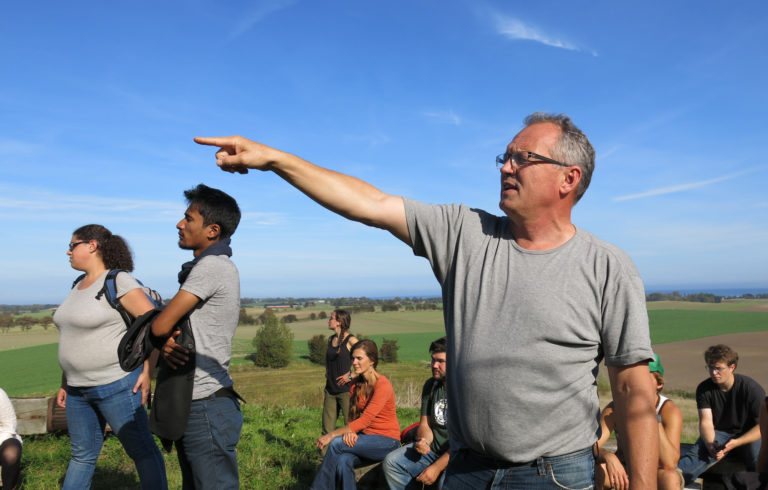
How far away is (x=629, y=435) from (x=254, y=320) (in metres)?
57.4

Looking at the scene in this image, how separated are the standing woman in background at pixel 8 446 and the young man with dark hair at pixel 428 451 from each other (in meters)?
2.93

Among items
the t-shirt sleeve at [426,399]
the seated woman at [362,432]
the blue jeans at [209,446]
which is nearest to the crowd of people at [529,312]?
the blue jeans at [209,446]

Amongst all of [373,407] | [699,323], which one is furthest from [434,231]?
[699,323]

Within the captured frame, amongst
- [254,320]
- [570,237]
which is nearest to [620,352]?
[570,237]

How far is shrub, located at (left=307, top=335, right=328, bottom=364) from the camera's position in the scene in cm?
5094

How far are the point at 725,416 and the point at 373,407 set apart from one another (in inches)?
151

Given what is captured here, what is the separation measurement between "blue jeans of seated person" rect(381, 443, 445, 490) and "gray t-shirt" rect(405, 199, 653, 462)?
8.93 feet

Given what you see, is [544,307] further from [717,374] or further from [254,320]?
[254,320]

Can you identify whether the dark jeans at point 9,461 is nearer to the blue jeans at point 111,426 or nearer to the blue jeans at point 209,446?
the blue jeans at point 111,426

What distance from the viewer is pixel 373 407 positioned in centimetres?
494

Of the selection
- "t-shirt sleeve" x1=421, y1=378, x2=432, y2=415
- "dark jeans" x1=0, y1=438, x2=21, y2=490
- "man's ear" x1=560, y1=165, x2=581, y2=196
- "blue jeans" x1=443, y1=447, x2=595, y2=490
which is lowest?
"dark jeans" x1=0, y1=438, x2=21, y2=490

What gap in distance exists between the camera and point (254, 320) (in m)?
56.9

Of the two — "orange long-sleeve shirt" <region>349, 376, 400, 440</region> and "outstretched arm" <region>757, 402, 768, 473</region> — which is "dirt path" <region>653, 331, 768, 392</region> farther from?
"orange long-sleeve shirt" <region>349, 376, 400, 440</region>

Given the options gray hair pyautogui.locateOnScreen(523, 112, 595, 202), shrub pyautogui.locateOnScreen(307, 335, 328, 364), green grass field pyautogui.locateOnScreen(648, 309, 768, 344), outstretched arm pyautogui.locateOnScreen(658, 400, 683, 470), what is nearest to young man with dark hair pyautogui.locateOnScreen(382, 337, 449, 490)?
outstretched arm pyautogui.locateOnScreen(658, 400, 683, 470)
